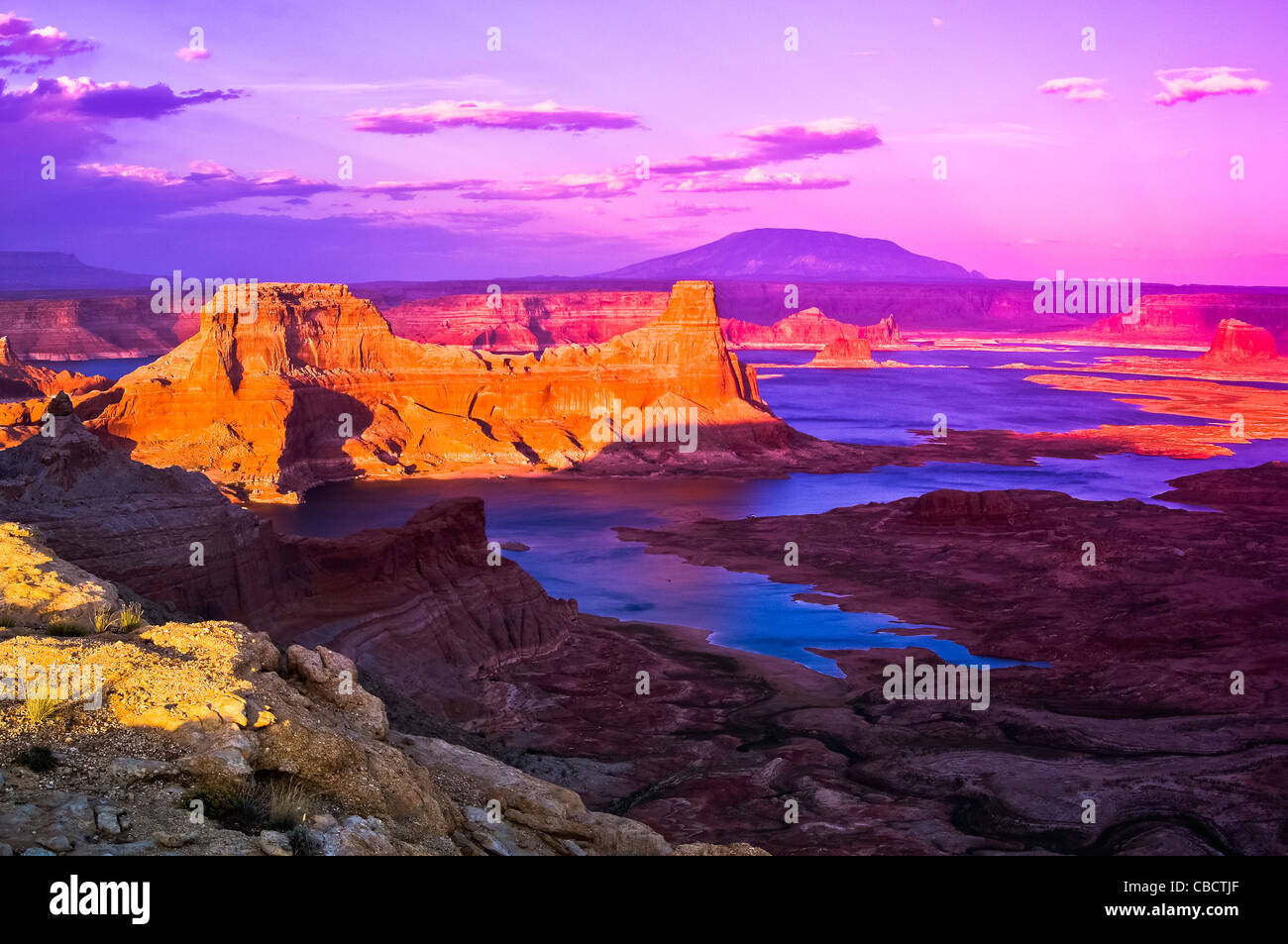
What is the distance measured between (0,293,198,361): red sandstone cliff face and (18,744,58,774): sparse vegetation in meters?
176

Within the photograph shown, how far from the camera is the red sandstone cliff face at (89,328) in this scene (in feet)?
566

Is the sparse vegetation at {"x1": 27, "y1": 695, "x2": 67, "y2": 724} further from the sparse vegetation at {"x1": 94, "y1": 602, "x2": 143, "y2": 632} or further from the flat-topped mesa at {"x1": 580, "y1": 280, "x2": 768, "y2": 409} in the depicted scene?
the flat-topped mesa at {"x1": 580, "y1": 280, "x2": 768, "y2": 409}

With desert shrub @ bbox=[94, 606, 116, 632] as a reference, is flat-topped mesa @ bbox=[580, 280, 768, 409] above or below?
above

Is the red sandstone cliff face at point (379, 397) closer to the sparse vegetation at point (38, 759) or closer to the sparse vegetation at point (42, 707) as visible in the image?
the sparse vegetation at point (42, 707)

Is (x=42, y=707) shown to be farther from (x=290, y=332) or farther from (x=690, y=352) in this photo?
(x=690, y=352)

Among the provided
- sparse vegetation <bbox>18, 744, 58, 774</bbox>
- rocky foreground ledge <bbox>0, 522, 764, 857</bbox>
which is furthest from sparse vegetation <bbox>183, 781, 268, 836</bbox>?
sparse vegetation <bbox>18, 744, 58, 774</bbox>

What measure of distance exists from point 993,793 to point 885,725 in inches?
233

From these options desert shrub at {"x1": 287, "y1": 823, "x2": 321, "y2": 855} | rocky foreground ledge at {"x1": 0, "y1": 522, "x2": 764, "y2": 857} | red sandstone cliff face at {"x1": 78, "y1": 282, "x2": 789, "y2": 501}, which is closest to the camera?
rocky foreground ledge at {"x1": 0, "y1": 522, "x2": 764, "y2": 857}

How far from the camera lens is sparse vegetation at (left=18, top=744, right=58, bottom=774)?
8453 mm

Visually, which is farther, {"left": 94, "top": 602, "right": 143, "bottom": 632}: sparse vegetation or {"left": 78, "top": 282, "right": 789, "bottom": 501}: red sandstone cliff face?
{"left": 78, "top": 282, "right": 789, "bottom": 501}: red sandstone cliff face

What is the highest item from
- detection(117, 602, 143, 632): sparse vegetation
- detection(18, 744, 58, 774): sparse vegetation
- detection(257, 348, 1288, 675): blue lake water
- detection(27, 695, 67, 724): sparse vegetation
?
detection(117, 602, 143, 632): sparse vegetation

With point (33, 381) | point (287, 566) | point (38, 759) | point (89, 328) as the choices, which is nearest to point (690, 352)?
point (33, 381)
